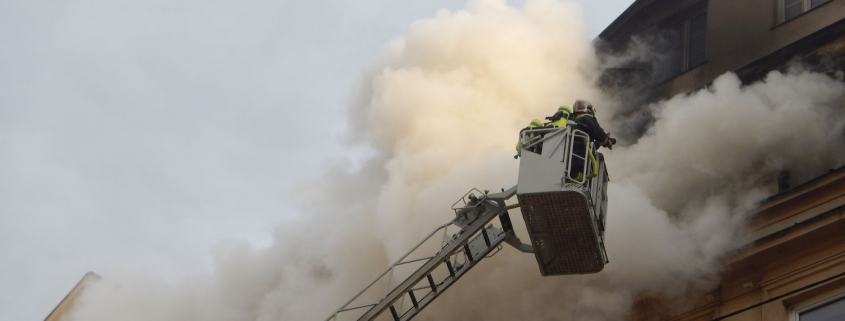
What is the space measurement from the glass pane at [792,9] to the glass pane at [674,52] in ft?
5.75

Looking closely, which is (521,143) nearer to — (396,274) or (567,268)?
(567,268)

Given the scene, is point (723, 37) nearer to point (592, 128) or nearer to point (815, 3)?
point (815, 3)

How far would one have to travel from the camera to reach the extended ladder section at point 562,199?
10.2m

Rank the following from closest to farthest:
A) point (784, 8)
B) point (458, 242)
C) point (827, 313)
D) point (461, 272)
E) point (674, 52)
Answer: point (827, 313)
point (458, 242)
point (461, 272)
point (784, 8)
point (674, 52)

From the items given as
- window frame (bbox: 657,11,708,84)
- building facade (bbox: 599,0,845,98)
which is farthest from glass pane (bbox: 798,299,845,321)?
window frame (bbox: 657,11,708,84)

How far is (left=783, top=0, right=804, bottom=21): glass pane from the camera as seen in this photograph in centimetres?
1390

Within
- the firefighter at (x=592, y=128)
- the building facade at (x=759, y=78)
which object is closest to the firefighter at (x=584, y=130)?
the firefighter at (x=592, y=128)

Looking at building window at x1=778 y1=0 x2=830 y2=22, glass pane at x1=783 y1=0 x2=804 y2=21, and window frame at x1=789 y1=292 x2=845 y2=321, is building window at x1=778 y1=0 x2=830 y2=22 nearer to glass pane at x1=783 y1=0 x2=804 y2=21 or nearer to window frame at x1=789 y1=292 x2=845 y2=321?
glass pane at x1=783 y1=0 x2=804 y2=21

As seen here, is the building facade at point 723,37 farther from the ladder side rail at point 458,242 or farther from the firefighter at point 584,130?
the ladder side rail at point 458,242

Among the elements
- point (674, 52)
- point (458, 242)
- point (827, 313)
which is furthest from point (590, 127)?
point (674, 52)

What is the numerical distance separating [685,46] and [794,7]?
1883 mm

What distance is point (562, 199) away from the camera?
33.4ft

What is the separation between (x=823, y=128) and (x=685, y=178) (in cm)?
172

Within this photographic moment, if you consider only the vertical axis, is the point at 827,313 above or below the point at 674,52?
below
